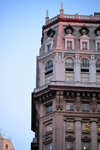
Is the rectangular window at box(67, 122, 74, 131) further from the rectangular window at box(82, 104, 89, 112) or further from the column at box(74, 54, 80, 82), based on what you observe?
the column at box(74, 54, 80, 82)

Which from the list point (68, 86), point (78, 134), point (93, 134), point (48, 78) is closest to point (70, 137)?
point (78, 134)

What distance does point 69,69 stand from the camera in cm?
9969

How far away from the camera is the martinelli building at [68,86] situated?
3679 inches

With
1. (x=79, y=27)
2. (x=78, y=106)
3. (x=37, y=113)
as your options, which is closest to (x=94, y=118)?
(x=78, y=106)

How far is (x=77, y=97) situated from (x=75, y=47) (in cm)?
1126

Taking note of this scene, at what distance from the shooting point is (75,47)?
336ft

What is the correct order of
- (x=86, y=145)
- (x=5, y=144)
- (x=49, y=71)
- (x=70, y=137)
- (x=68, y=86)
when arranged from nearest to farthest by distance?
1. (x=86, y=145)
2. (x=70, y=137)
3. (x=68, y=86)
4. (x=49, y=71)
5. (x=5, y=144)

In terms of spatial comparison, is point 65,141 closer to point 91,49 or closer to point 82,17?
point 91,49

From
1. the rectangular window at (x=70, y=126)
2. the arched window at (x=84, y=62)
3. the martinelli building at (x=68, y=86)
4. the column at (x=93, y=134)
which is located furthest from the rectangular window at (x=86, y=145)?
the arched window at (x=84, y=62)

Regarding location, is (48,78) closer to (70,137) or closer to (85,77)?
(85,77)

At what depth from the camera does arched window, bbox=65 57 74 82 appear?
98.8m

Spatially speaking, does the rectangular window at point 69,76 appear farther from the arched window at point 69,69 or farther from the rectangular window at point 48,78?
the rectangular window at point 48,78

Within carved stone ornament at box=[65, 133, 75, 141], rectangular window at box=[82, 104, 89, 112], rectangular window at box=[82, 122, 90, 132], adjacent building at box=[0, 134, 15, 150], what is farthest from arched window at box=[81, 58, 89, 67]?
adjacent building at box=[0, 134, 15, 150]

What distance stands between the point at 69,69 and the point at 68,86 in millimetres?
4679
